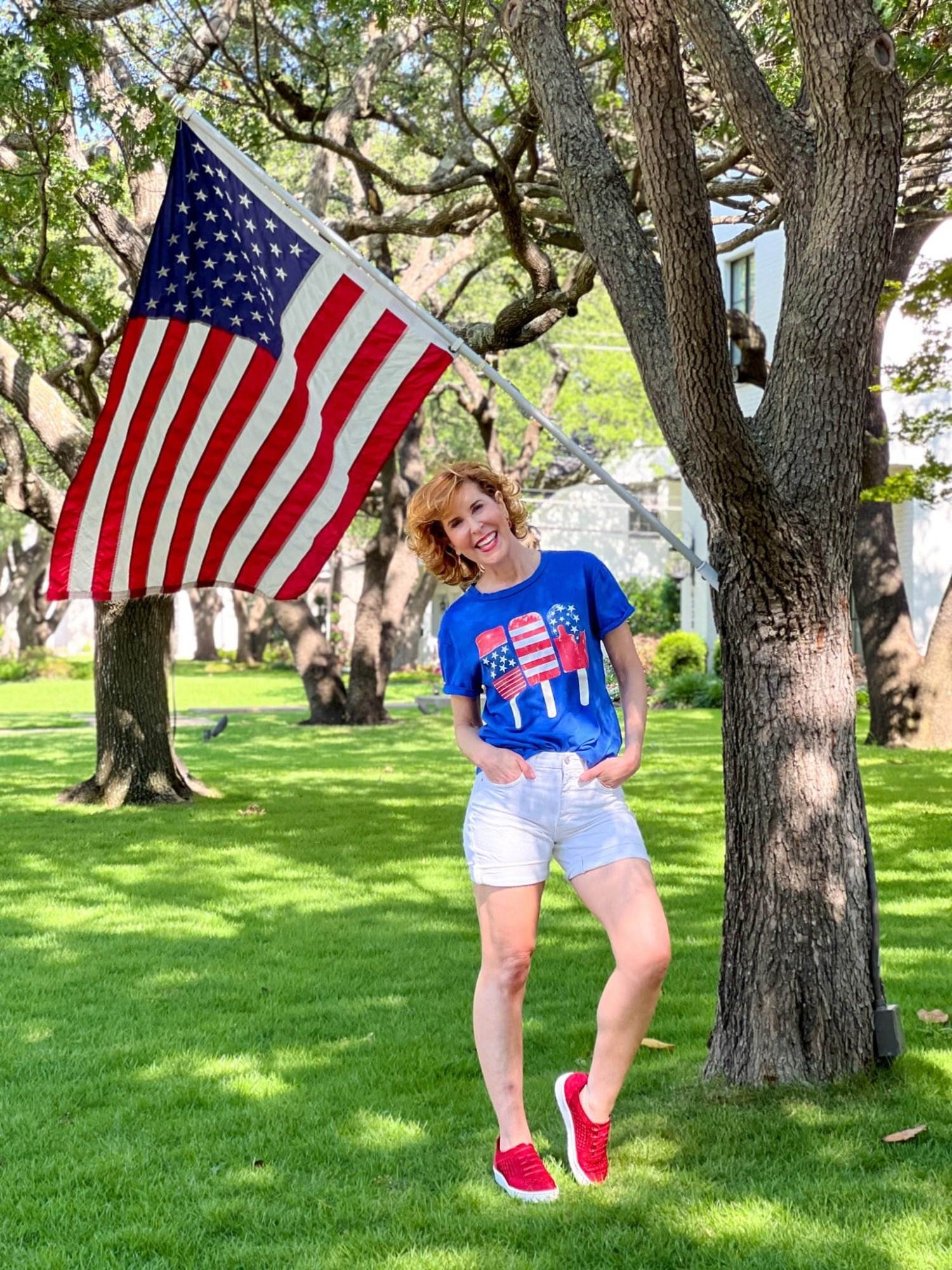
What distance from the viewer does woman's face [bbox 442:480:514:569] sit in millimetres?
4023

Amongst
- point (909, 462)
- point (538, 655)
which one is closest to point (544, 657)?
point (538, 655)

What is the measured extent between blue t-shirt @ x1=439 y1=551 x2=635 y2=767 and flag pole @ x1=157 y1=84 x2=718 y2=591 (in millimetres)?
753

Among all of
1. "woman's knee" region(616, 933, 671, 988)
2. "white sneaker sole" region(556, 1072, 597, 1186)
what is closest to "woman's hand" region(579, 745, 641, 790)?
"woman's knee" region(616, 933, 671, 988)

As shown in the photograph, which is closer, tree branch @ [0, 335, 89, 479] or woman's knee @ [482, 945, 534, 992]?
woman's knee @ [482, 945, 534, 992]

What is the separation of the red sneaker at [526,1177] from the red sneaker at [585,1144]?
90mm

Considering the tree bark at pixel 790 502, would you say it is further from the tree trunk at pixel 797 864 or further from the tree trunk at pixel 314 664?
the tree trunk at pixel 314 664

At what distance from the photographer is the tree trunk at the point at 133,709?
41.6ft

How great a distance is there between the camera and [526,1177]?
151 inches

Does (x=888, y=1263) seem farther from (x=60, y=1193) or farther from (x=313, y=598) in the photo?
(x=313, y=598)

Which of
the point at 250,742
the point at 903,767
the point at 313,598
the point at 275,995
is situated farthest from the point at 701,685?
the point at 313,598

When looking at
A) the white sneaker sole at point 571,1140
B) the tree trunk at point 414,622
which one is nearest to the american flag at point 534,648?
the white sneaker sole at point 571,1140

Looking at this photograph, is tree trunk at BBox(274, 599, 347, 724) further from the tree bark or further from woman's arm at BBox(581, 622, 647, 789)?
woman's arm at BBox(581, 622, 647, 789)

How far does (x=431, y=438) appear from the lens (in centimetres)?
3522

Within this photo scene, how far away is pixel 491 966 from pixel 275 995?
2668mm
